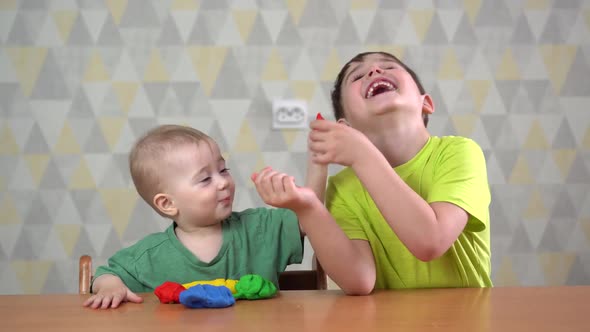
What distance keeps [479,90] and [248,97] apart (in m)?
0.91

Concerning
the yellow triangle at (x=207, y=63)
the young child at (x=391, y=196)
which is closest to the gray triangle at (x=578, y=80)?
the yellow triangle at (x=207, y=63)

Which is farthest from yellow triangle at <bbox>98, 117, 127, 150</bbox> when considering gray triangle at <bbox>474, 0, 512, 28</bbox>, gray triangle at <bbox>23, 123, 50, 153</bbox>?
gray triangle at <bbox>474, 0, 512, 28</bbox>

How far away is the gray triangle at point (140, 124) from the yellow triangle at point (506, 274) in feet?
4.79

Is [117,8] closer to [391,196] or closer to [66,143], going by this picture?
[66,143]

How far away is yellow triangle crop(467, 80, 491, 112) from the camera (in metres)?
2.89

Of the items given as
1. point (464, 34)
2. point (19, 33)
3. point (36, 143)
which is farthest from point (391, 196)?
point (19, 33)

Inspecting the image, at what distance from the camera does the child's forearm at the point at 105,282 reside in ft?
3.76

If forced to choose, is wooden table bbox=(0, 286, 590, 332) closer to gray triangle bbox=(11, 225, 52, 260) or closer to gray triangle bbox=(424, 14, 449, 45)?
gray triangle bbox=(11, 225, 52, 260)

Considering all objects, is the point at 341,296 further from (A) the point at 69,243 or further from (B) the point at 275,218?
(A) the point at 69,243

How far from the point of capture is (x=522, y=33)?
291 cm

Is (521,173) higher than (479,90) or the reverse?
the reverse

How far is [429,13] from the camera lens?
2891 mm

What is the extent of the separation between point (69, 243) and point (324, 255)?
1.93 meters

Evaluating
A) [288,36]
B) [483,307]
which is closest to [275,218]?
[483,307]
